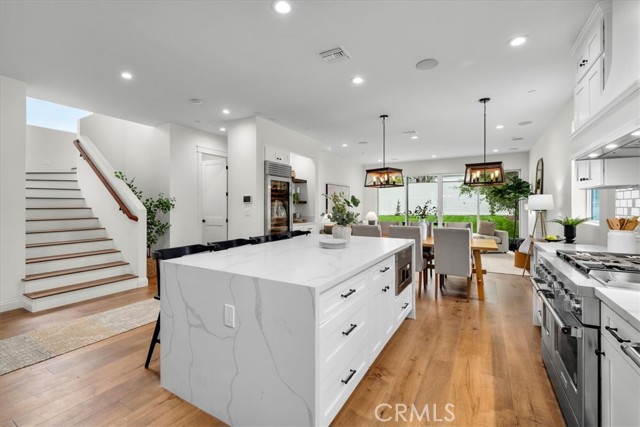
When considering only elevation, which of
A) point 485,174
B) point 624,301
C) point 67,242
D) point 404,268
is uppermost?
point 485,174

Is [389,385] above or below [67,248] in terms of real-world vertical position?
below

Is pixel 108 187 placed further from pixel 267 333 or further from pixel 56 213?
pixel 267 333

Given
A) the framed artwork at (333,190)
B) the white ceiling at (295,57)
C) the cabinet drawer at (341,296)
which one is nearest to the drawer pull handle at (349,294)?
the cabinet drawer at (341,296)

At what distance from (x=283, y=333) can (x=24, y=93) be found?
4560mm

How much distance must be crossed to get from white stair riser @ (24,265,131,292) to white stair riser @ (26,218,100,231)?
1.22 m

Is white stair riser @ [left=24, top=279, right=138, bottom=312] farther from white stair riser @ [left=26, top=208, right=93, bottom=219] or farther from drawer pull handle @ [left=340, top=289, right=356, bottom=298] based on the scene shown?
drawer pull handle @ [left=340, top=289, right=356, bottom=298]

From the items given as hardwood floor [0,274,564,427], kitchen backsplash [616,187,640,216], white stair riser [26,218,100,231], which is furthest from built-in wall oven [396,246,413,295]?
white stair riser [26,218,100,231]

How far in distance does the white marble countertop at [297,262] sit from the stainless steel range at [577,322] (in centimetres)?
109

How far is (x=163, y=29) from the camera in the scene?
2506 millimetres

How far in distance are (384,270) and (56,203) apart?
596 cm

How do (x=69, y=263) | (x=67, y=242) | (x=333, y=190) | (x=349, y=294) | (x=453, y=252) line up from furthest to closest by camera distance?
(x=333, y=190) → (x=67, y=242) → (x=69, y=263) → (x=453, y=252) → (x=349, y=294)

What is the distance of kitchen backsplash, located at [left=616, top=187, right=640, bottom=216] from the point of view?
8.12 ft

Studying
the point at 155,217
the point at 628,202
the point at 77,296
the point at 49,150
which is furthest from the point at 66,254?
the point at 628,202
